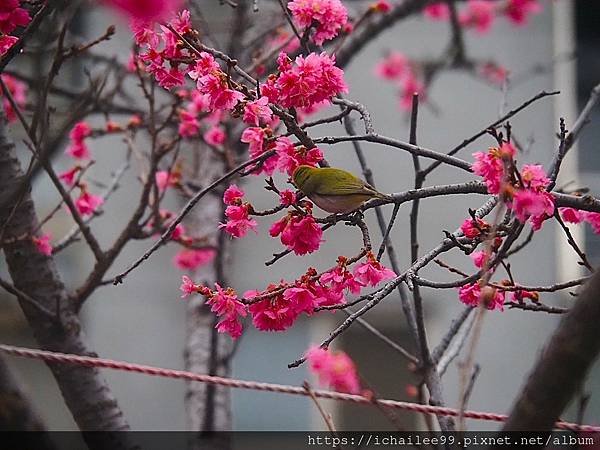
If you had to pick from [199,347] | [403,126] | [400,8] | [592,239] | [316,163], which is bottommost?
[199,347]

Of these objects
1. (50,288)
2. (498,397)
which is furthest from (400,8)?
(498,397)

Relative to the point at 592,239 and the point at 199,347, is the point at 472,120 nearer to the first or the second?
the point at 592,239

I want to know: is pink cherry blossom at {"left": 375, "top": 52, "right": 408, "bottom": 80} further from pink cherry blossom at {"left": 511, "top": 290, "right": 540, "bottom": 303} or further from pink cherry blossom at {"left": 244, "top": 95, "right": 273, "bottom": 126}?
pink cherry blossom at {"left": 244, "top": 95, "right": 273, "bottom": 126}

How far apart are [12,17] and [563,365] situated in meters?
1.10

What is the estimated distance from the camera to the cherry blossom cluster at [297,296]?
1332 mm

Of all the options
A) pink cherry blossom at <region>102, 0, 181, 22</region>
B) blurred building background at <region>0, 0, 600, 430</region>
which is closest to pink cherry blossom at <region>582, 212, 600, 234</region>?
pink cherry blossom at <region>102, 0, 181, 22</region>

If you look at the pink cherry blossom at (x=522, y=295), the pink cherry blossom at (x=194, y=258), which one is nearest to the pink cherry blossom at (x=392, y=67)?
the pink cherry blossom at (x=194, y=258)

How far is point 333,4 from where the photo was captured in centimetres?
156

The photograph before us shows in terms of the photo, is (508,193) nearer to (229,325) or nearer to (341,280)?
(341,280)

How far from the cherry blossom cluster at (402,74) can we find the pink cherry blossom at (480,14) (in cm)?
39

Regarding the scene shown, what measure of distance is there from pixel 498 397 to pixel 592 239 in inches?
36.1

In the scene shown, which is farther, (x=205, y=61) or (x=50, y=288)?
(x=50, y=288)

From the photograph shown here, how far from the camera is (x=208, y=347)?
7.96 feet

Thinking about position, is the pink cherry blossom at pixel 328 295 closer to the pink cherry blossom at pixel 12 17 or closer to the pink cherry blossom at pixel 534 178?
the pink cherry blossom at pixel 534 178
